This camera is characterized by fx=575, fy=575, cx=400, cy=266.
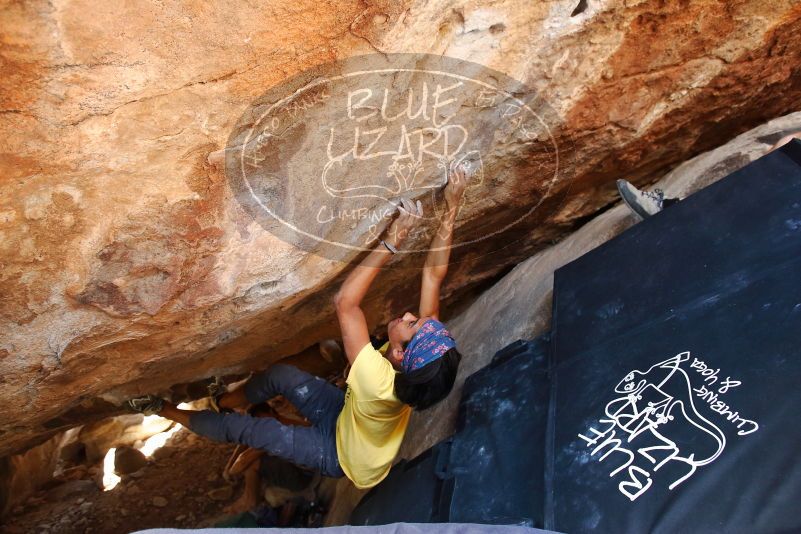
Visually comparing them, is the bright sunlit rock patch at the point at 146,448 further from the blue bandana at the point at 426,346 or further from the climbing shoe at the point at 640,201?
the climbing shoe at the point at 640,201

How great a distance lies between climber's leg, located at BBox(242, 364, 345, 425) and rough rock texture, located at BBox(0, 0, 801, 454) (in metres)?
0.11

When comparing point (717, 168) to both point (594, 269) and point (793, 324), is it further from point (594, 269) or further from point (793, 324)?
point (793, 324)

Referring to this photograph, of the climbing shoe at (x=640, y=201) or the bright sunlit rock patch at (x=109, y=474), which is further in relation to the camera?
the bright sunlit rock patch at (x=109, y=474)

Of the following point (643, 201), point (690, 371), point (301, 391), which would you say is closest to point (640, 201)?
point (643, 201)

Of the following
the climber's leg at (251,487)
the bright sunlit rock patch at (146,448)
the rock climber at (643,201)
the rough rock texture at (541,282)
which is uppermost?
the rock climber at (643,201)

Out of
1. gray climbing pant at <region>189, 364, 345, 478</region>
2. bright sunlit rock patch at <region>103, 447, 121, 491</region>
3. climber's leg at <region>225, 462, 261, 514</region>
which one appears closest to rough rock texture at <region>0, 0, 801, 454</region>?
gray climbing pant at <region>189, 364, 345, 478</region>

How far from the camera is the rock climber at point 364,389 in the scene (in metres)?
1.73

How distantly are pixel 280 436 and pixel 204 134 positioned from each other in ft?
4.16

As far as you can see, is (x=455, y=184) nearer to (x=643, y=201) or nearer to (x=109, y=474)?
(x=643, y=201)

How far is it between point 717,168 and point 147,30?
75.7 inches

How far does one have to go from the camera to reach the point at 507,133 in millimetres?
1673

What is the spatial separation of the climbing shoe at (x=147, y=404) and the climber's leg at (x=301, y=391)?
34 centimetres

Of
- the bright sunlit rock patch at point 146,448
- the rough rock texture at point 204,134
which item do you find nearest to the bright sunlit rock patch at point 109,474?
the bright sunlit rock patch at point 146,448

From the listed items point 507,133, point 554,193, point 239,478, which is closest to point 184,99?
point 507,133
